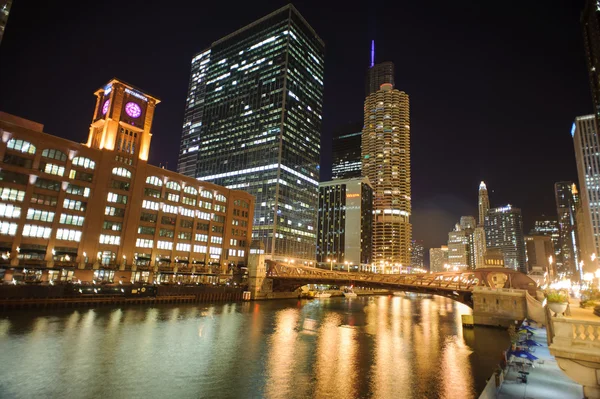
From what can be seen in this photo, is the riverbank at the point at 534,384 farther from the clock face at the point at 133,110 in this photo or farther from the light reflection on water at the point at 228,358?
the clock face at the point at 133,110

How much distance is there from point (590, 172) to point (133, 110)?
664 ft

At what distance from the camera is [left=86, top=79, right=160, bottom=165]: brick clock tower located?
9719cm

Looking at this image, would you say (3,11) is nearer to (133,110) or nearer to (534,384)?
(133,110)

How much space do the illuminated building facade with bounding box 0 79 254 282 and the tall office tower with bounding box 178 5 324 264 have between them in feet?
146

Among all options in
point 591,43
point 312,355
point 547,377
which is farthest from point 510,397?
point 591,43

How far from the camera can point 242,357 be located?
37.3 meters

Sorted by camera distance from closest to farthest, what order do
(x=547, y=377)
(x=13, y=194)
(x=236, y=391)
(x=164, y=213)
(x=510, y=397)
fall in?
(x=510, y=397) → (x=547, y=377) → (x=236, y=391) → (x=13, y=194) → (x=164, y=213)

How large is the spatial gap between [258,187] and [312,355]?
135338 mm

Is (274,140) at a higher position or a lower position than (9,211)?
higher

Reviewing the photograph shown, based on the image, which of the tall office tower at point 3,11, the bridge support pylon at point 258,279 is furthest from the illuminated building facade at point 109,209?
the tall office tower at point 3,11

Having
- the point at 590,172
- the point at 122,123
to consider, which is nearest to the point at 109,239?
the point at 122,123

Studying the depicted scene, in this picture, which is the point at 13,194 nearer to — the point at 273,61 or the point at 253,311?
the point at 253,311

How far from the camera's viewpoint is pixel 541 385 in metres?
22.7

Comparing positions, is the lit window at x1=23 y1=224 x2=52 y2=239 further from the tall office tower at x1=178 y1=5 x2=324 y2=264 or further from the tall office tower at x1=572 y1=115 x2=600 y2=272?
the tall office tower at x1=572 y1=115 x2=600 y2=272
